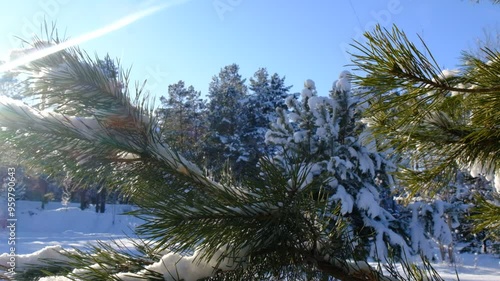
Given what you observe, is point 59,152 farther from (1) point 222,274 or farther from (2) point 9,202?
(2) point 9,202

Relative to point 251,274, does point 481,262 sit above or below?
below

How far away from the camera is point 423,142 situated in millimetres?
2010

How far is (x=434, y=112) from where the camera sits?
1.96 metres

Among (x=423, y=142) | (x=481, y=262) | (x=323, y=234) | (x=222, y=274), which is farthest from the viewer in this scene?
(x=481, y=262)

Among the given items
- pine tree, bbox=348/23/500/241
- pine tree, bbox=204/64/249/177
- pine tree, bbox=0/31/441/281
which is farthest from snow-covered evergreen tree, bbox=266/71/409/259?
pine tree, bbox=204/64/249/177

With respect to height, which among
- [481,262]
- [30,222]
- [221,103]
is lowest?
[481,262]

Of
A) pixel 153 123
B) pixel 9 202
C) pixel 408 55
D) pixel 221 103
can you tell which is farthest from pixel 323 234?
pixel 221 103

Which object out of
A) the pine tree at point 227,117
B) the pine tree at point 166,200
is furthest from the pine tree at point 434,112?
the pine tree at point 227,117

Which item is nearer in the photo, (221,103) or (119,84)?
(119,84)

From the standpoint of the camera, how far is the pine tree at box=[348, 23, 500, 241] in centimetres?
109

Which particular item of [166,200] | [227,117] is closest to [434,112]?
[166,200]

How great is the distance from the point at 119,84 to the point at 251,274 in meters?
0.89

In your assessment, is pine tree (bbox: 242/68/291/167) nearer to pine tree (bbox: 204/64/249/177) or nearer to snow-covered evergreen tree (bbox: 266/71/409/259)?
pine tree (bbox: 204/64/249/177)

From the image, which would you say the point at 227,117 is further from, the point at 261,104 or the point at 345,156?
the point at 345,156
